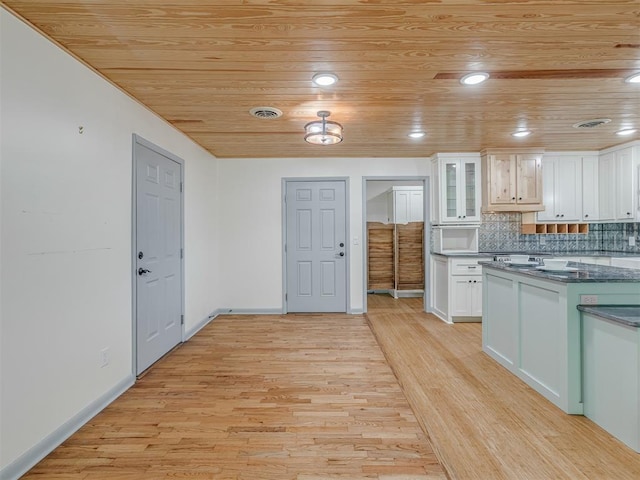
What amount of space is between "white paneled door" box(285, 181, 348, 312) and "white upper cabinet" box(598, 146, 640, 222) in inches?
148

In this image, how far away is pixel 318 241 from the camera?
16.6ft

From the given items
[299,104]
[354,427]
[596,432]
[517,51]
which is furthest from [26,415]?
[517,51]

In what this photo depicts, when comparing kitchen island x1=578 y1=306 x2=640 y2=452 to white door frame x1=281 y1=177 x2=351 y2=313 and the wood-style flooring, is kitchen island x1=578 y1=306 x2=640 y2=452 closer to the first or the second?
the wood-style flooring

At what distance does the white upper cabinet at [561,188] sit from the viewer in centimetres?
485

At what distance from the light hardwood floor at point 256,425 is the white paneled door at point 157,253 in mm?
285

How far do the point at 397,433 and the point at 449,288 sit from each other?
2.86m

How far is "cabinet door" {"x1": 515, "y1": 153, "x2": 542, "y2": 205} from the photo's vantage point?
4672mm

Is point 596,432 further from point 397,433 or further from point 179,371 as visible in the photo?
point 179,371

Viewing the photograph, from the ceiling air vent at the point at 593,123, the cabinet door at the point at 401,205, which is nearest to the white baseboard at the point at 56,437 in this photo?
the ceiling air vent at the point at 593,123

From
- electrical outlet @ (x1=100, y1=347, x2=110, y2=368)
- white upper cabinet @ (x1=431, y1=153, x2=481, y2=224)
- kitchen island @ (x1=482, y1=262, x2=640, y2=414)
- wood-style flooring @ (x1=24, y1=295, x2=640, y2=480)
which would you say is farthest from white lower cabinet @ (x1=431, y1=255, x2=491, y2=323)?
electrical outlet @ (x1=100, y1=347, x2=110, y2=368)

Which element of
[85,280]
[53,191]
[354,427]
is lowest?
[354,427]

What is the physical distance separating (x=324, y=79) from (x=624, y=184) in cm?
463

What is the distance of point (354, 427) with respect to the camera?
84.1 inches

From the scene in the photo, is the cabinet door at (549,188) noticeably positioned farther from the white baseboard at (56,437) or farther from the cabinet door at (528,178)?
the white baseboard at (56,437)
